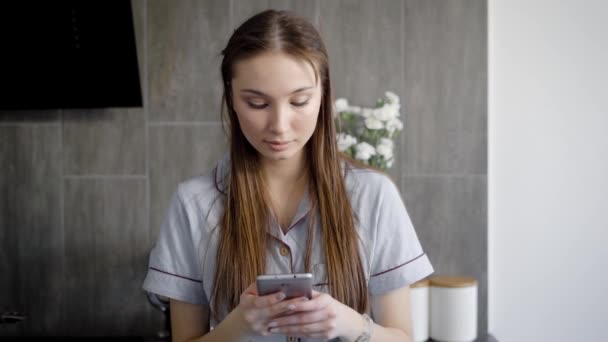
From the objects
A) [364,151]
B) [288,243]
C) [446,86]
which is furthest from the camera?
[446,86]

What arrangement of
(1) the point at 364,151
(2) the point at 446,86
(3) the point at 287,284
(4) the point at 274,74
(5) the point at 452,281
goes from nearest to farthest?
(3) the point at 287,284, (4) the point at 274,74, (1) the point at 364,151, (5) the point at 452,281, (2) the point at 446,86

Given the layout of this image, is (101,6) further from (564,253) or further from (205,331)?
(564,253)

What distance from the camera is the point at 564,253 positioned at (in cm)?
225

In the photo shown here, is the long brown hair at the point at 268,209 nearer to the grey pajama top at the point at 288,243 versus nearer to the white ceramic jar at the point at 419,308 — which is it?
the grey pajama top at the point at 288,243

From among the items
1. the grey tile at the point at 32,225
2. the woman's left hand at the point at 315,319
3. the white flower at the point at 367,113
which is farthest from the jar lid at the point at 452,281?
the grey tile at the point at 32,225

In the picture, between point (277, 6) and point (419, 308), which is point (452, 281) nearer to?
point (419, 308)

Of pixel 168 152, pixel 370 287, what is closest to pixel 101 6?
pixel 168 152

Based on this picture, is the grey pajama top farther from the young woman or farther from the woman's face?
the woman's face

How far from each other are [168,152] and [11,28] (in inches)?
28.0

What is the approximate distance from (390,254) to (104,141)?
1.52 meters

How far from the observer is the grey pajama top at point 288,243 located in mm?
1160

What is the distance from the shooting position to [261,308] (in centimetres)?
97

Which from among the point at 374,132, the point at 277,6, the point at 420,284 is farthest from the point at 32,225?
the point at 420,284

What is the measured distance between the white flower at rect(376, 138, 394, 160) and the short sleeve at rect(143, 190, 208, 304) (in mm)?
1033
